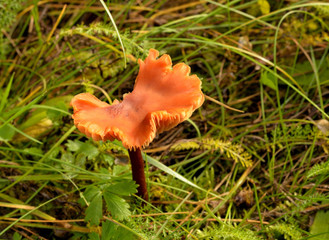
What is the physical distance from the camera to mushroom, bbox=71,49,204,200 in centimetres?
128

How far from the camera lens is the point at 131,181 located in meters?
1.50

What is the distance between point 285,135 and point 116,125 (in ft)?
3.31

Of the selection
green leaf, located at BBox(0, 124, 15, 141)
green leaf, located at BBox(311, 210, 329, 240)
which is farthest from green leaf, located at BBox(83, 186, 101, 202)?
green leaf, located at BBox(311, 210, 329, 240)

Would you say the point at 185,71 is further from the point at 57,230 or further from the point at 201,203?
the point at 57,230

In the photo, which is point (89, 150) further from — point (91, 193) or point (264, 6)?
point (264, 6)

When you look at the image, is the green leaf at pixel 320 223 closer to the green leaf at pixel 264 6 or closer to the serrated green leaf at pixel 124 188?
the serrated green leaf at pixel 124 188

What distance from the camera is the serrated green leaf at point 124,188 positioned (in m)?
1.48

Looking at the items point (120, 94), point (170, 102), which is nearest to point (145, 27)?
point (120, 94)

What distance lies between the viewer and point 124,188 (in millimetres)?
1498

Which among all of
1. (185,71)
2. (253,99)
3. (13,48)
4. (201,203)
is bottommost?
(201,203)

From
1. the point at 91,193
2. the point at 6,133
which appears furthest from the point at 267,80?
the point at 6,133

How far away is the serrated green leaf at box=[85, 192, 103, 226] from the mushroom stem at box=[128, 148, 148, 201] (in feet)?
0.60

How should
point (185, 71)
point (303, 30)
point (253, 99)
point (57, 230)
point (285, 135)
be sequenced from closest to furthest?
point (185, 71)
point (57, 230)
point (285, 135)
point (253, 99)
point (303, 30)

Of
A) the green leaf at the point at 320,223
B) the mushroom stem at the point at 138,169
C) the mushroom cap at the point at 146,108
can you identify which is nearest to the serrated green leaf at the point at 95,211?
the mushroom stem at the point at 138,169
